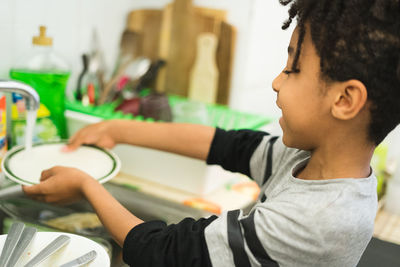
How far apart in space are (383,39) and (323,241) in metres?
0.26

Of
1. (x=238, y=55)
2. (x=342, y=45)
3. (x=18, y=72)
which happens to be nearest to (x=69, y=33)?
(x=18, y=72)

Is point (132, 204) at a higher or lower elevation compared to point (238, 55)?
lower

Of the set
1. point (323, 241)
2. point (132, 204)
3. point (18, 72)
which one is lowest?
point (132, 204)

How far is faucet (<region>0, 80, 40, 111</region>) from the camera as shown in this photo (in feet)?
2.43

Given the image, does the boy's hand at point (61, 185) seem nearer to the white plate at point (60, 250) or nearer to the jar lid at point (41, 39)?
the white plate at point (60, 250)

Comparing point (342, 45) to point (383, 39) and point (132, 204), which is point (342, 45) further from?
point (132, 204)

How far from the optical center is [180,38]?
1.52m

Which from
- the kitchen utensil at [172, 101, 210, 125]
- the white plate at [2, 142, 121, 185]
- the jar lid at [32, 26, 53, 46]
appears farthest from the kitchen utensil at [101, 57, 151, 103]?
the white plate at [2, 142, 121, 185]

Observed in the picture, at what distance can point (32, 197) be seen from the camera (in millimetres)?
858

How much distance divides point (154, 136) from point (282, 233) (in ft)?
1.56

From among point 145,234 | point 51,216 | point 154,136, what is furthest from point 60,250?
point 154,136

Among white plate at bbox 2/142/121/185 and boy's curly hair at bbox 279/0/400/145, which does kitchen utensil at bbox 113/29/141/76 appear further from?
boy's curly hair at bbox 279/0/400/145

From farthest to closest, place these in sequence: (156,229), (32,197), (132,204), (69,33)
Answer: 1. (69,33)
2. (132,204)
3. (32,197)
4. (156,229)

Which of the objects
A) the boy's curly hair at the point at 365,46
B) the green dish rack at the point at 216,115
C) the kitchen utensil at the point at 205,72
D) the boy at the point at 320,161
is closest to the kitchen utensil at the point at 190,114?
the green dish rack at the point at 216,115
